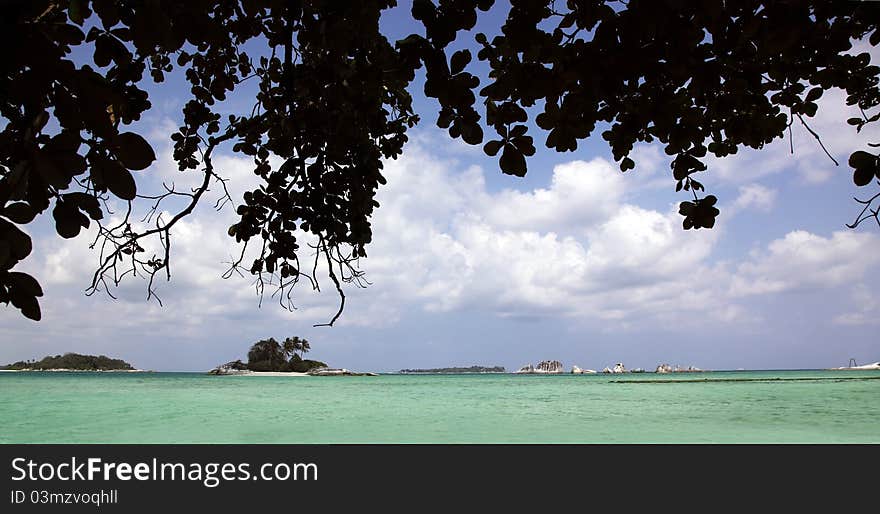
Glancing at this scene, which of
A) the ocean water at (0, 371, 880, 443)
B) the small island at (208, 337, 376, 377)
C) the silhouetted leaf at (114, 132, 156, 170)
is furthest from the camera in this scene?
the small island at (208, 337, 376, 377)

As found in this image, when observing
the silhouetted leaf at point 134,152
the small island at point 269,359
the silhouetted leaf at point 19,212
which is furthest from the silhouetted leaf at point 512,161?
the small island at point 269,359

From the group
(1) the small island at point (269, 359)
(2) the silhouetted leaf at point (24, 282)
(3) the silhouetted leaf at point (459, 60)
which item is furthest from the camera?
(1) the small island at point (269, 359)

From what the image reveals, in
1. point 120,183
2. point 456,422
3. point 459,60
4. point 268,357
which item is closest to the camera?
point 120,183

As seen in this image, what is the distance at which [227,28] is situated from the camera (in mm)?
2908

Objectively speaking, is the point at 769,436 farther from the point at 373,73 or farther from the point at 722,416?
the point at 373,73

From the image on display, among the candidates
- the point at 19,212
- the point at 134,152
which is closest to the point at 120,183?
the point at 134,152

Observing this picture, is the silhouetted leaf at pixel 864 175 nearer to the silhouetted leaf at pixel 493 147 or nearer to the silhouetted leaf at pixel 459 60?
the silhouetted leaf at pixel 493 147

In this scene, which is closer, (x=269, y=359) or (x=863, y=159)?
(x=863, y=159)

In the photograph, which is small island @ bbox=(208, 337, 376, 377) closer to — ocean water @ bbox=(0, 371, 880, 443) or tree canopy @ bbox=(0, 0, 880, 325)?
ocean water @ bbox=(0, 371, 880, 443)

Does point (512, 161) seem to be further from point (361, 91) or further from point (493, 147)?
point (361, 91)

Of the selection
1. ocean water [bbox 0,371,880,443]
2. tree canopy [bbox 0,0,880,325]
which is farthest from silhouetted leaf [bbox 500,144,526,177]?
ocean water [bbox 0,371,880,443]
